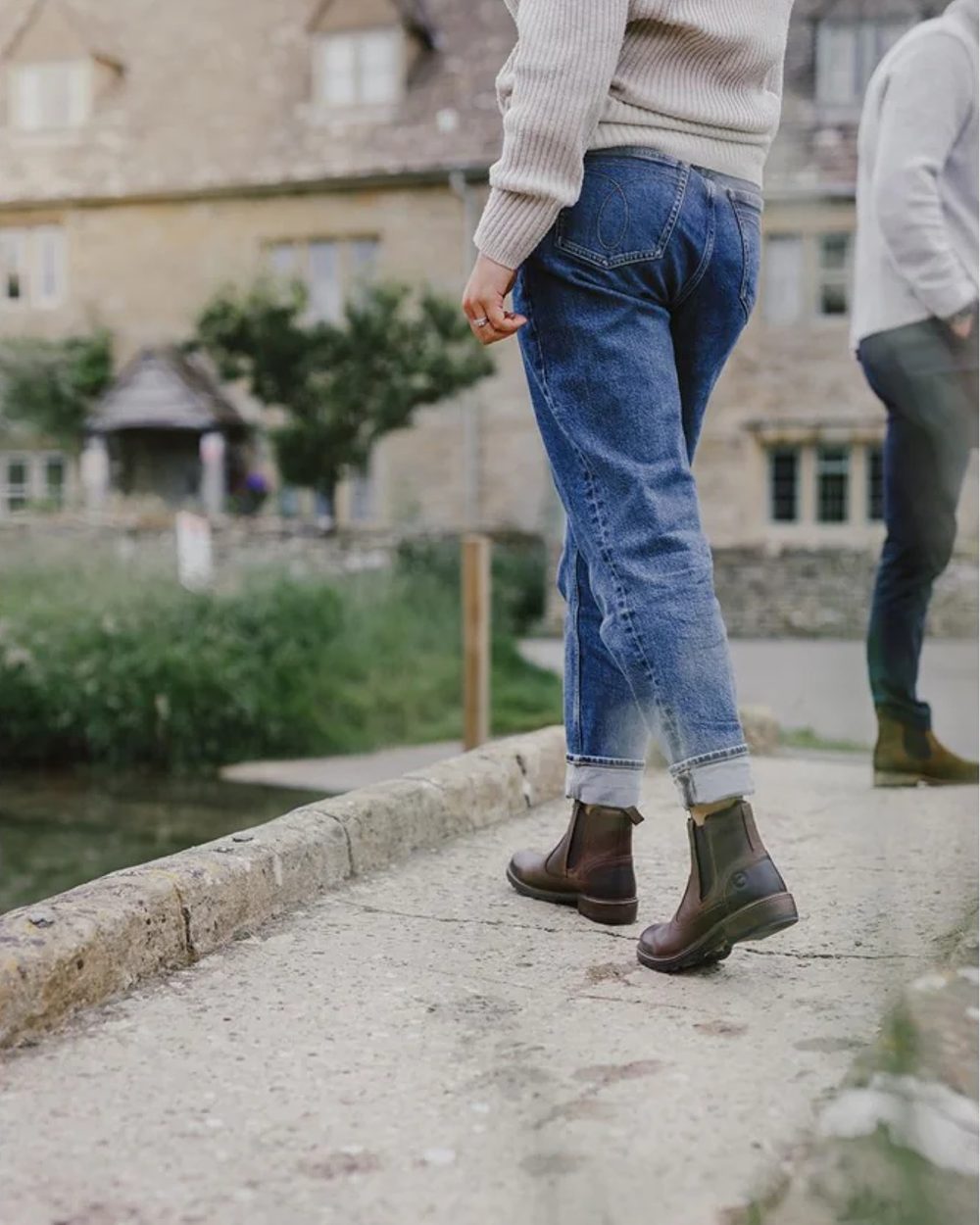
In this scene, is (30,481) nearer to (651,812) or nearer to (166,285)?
(166,285)

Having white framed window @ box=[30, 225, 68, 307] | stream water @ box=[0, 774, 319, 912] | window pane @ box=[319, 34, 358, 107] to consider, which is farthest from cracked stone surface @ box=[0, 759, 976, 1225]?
white framed window @ box=[30, 225, 68, 307]

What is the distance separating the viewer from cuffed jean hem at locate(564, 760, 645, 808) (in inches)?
66.2

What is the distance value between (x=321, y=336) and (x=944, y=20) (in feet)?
36.6

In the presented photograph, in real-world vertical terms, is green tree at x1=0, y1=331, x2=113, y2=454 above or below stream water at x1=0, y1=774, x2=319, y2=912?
above

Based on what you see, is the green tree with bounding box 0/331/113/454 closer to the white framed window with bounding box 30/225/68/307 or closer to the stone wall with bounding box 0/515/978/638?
the white framed window with bounding box 30/225/68/307

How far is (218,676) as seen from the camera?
7820mm

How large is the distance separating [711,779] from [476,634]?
3690mm

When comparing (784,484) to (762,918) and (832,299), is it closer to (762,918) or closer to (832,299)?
(832,299)

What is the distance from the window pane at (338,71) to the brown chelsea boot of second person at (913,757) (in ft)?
48.9

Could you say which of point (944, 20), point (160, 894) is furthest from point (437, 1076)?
point (944, 20)

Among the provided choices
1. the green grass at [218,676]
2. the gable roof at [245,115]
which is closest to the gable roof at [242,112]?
the gable roof at [245,115]

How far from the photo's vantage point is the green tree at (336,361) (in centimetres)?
1309

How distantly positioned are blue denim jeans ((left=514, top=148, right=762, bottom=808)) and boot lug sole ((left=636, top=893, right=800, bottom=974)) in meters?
0.11

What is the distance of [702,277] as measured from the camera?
1.55 m
